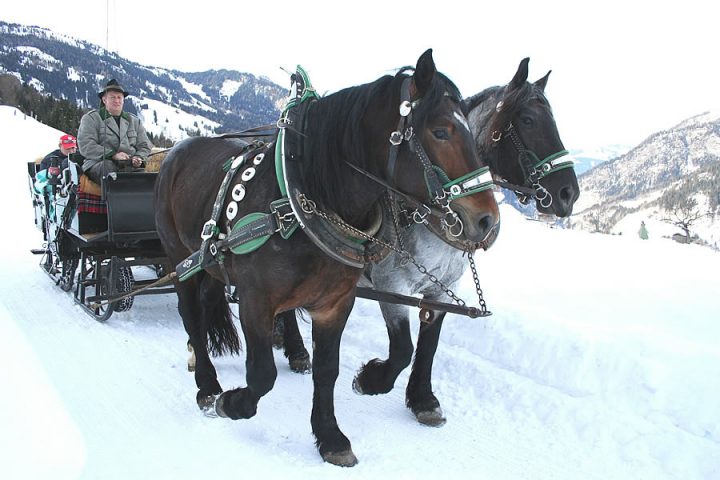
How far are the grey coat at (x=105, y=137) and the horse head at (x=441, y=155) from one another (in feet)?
13.0

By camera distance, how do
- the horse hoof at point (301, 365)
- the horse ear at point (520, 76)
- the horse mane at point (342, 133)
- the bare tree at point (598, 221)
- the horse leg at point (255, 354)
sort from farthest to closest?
1. the bare tree at point (598, 221)
2. the horse hoof at point (301, 365)
3. the horse ear at point (520, 76)
4. the horse leg at point (255, 354)
5. the horse mane at point (342, 133)

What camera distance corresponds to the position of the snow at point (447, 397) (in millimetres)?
2977

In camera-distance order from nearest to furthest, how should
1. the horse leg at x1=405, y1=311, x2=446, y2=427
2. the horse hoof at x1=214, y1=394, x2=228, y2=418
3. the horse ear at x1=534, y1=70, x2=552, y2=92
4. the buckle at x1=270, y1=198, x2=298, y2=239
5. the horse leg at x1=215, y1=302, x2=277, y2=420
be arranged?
the buckle at x1=270, y1=198, x2=298, y2=239 → the horse leg at x1=215, y1=302, x2=277, y2=420 → the horse hoof at x1=214, y1=394, x2=228, y2=418 → the horse leg at x1=405, y1=311, x2=446, y2=427 → the horse ear at x1=534, y1=70, x2=552, y2=92

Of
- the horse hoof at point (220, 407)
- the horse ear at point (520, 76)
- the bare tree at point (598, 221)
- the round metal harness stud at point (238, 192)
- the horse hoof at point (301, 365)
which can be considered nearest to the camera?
the round metal harness stud at point (238, 192)

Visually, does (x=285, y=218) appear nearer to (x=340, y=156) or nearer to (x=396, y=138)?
(x=340, y=156)

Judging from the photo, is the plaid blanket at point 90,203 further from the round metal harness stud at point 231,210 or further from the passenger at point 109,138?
the round metal harness stud at point 231,210

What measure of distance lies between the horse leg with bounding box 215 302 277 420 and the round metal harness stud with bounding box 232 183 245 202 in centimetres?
53

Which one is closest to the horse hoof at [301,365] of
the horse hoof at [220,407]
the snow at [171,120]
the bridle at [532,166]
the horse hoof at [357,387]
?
the horse hoof at [357,387]

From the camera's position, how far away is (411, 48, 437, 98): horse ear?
7.34 ft

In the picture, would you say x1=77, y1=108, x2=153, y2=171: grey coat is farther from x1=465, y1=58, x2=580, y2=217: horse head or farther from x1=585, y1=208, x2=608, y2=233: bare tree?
x1=585, y1=208, x2=608, y2=233: bare tree

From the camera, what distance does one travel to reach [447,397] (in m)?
3.95

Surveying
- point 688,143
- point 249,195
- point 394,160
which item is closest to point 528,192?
point 394,160

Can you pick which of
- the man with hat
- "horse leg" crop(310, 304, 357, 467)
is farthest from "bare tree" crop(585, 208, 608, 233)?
"horse leg" crop(310, 304, 357, 467)

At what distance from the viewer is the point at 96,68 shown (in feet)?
513
